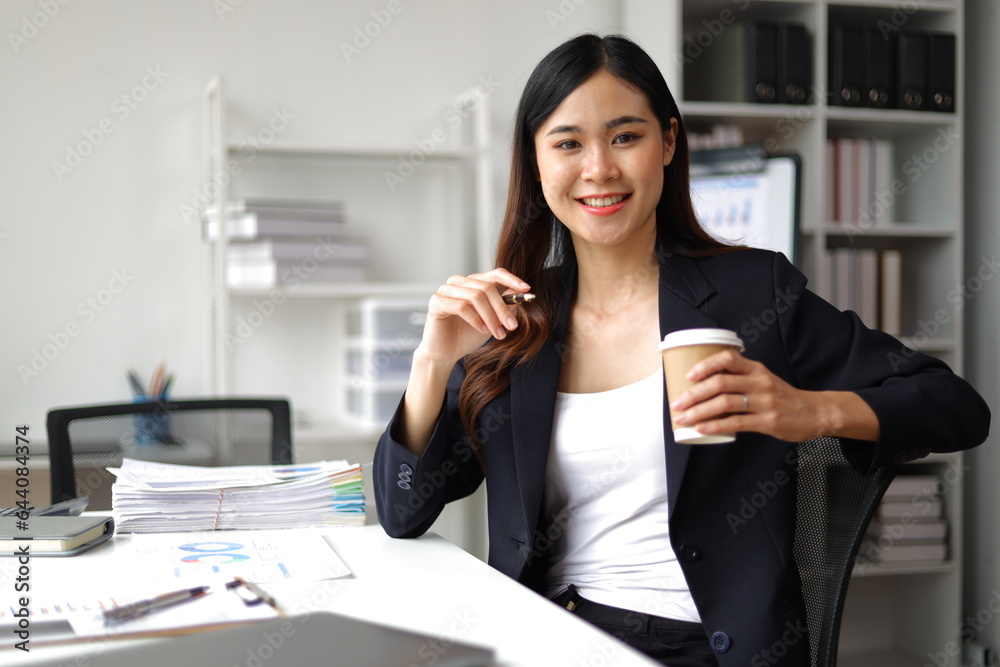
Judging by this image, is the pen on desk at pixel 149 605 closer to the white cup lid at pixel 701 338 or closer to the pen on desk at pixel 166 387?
the white cup lid at pixel 701 338

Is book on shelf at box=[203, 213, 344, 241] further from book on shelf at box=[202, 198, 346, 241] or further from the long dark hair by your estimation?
the long dark hair

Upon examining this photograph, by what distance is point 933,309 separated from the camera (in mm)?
3143

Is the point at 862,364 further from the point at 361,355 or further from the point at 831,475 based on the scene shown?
the point at 361,355

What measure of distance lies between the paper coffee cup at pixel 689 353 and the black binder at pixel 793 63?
7.04 feet

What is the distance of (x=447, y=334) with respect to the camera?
1423mm

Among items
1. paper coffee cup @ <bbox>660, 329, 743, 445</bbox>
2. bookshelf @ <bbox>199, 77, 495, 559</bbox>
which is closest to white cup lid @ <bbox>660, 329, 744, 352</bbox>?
paper coffee cup @ <bbox>660, 329, 743, 445</bbox>

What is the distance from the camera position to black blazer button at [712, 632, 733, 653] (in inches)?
48.3

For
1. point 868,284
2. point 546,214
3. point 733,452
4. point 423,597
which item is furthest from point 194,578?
point 868,284

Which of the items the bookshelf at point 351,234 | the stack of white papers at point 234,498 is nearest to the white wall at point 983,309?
the bookshelf at point 351,234

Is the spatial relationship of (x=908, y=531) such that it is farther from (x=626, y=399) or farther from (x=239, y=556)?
(x=239, y=556)

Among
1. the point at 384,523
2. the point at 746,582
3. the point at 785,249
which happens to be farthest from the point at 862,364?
the point at 785,249

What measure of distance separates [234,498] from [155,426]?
0.50 metres

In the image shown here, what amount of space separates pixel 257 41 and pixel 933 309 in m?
2.42

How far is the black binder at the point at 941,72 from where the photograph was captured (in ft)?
9.80
